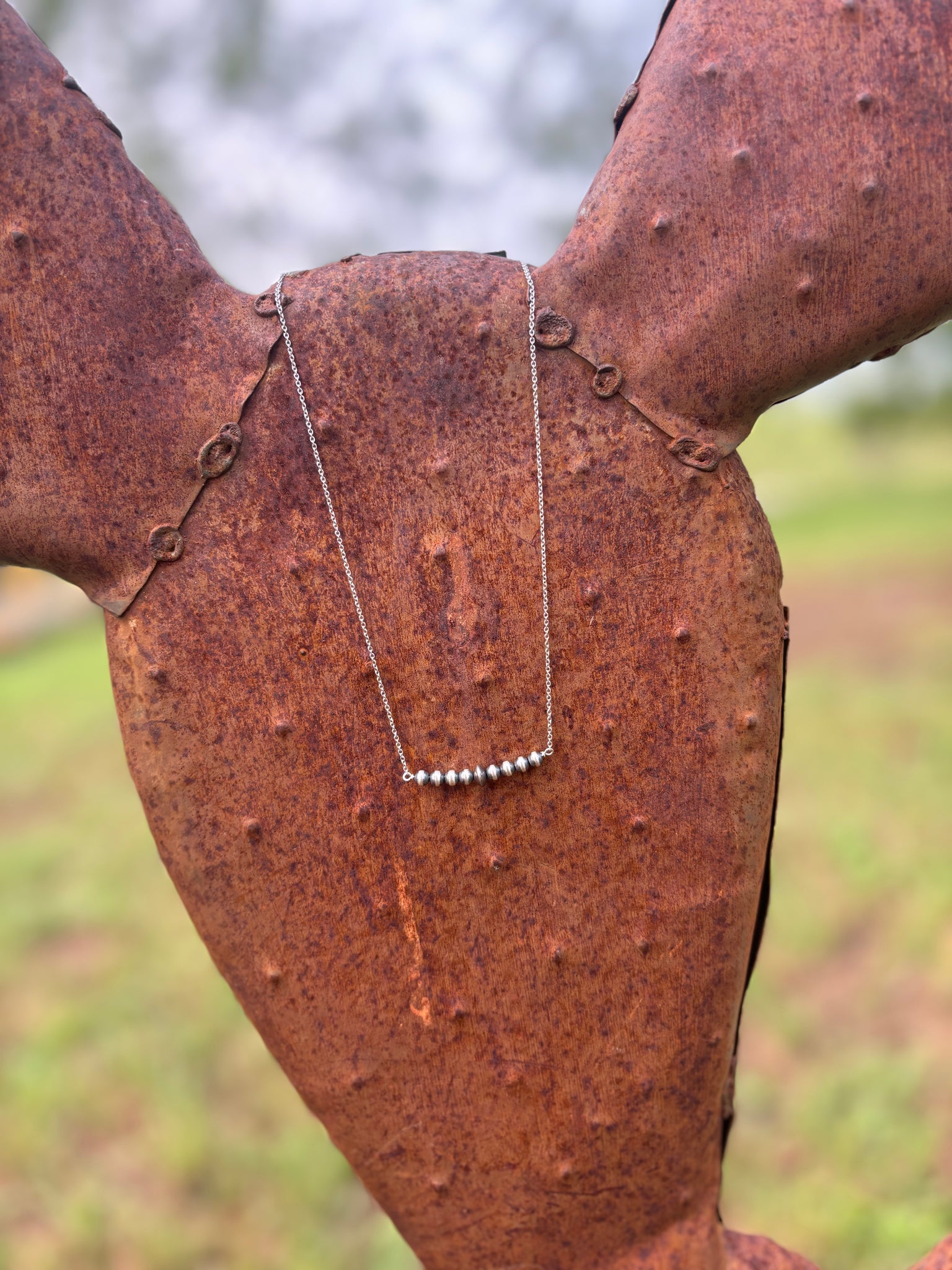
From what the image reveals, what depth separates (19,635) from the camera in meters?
8.76

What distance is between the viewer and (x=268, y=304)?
2.82 feet

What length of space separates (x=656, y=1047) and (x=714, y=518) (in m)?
0.44

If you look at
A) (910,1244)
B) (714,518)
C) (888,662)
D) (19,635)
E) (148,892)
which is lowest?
(910,1244)

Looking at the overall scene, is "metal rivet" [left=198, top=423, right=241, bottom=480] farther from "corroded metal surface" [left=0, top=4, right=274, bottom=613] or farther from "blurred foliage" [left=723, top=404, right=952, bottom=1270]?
"blurred foliage" [left=723, top=404, right=952, bottom=1270]

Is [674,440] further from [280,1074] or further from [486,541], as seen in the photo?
[280,1074]

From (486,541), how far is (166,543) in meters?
0.25

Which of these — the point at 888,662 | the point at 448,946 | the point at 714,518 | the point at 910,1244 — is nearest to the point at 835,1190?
the point at 910,1244

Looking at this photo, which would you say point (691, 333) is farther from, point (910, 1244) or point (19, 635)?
point (19, 635)

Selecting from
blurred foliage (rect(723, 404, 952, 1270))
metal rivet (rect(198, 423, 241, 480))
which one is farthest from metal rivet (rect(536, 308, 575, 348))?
blurred foliage (rect(723, 404, 952, 1270))

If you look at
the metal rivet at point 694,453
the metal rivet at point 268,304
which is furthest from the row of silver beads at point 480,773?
the metal rivet at point 268,304

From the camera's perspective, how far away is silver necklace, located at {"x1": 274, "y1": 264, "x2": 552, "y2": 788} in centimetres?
85

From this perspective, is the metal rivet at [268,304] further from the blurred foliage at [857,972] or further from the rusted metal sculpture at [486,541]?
the blurred foliage at [857,972]

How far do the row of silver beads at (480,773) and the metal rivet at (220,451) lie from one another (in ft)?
0.93

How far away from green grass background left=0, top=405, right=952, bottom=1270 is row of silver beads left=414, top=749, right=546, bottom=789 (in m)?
1.61
